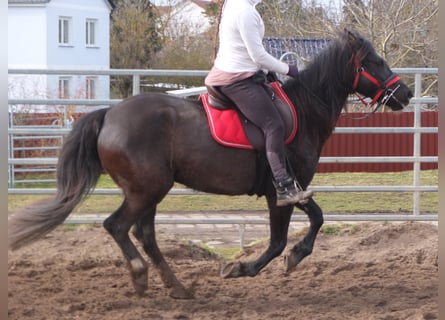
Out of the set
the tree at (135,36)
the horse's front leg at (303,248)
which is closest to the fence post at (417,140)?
the horse's front leg at (303,248)

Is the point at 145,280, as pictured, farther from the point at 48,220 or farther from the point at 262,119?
the point at 262,119

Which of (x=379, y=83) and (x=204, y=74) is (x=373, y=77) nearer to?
(x=379, y=83)

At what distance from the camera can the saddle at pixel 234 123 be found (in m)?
6.48

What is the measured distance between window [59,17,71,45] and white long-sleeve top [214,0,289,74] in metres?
41.5

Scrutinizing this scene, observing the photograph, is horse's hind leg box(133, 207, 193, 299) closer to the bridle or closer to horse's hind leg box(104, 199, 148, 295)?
horse's hind leg box(104, 199, 148, 295)

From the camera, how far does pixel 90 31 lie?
164 feet

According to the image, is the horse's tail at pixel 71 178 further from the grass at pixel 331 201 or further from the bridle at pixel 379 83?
the grass at pixel 331 201

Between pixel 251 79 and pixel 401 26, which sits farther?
pixel 401 26

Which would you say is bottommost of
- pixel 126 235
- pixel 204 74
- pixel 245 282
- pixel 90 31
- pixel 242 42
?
pixel 90 31

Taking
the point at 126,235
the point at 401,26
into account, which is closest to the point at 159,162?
the point at 126,235

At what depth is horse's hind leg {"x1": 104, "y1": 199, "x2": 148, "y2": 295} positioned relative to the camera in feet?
21.0

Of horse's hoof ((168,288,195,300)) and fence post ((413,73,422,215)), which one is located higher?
fence post ((413,73,422,215))

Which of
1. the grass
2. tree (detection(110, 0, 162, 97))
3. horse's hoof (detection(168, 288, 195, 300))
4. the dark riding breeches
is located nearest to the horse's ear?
the dark riding breeches

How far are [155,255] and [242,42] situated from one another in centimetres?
190
